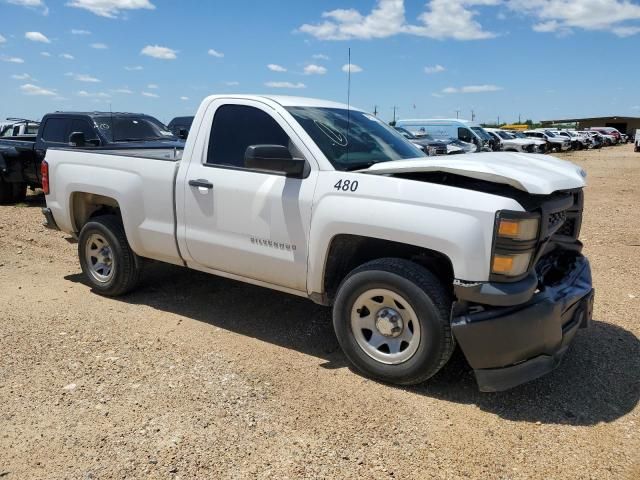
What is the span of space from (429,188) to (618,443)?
1.77m

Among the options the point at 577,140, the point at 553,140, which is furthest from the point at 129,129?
the point at 577,140

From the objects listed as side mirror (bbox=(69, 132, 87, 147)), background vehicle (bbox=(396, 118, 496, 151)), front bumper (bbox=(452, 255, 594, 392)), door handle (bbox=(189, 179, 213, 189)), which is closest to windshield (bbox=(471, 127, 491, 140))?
background vehicle (bbox=(396, 118, 496, 151))

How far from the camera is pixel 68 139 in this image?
11.0 metres

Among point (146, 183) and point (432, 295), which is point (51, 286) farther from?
point (432, 295)

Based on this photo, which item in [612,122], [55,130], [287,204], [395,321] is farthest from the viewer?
[612,122]

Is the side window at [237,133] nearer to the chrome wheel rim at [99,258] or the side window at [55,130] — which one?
the chrome wheel rim at [99,258]

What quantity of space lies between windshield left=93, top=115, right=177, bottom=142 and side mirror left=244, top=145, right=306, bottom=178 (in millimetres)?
7219

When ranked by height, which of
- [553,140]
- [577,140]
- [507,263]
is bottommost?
[577,140]

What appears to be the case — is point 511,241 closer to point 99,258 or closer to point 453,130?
point 99,258

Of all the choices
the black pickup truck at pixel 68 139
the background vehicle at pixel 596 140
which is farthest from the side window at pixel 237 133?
the background vehicle at pixel 596 140

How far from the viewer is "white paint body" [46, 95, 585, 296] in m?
3.49

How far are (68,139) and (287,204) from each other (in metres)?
8.22

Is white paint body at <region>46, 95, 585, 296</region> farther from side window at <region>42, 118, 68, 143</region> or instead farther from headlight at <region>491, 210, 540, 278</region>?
side window at <region>42, 118, 68, 143</region>

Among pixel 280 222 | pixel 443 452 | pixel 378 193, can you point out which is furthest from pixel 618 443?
pixel 280 222
